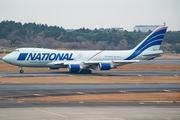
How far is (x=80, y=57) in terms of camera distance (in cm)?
5341

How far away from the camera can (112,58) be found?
180 feet

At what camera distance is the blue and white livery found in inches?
1970

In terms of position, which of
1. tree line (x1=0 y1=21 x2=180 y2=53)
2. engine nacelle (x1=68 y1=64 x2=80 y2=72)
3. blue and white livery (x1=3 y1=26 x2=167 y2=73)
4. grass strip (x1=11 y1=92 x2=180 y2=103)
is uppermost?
tree line (x1=0 y1=21 x2=180 y2=53)

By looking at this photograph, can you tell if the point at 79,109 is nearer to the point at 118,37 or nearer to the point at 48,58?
the point at 48,58

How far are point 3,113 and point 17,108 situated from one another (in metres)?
1.94

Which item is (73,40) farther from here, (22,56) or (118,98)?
(118,98)

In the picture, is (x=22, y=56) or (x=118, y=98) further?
A: (x=22, y=56)

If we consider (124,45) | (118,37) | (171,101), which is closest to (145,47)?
(171,101)

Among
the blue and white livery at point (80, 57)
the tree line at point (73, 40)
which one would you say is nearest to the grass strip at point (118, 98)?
the blue and white livery at point (80, 57)

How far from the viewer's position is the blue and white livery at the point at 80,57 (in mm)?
50031

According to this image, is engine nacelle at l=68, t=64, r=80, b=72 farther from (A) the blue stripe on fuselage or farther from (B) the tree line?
(B) the tree line

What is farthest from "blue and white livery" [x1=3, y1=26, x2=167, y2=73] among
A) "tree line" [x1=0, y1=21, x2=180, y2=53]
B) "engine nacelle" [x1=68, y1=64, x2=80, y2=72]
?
"tree line" [x1=0, y1=21, x2=180, y2=53]

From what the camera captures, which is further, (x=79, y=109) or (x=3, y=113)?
(x=79, y=109)

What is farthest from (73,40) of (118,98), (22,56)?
(118,98)
